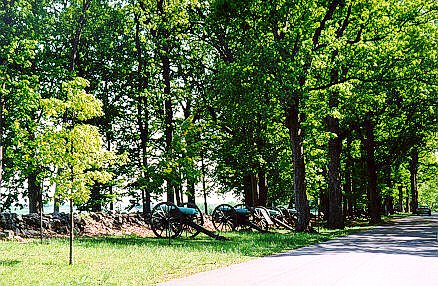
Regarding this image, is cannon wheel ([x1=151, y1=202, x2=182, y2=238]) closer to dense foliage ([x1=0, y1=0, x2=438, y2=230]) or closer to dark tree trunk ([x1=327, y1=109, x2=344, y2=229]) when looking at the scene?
dense foliage ([x1=0, y1=0, x2=438, y2=230])

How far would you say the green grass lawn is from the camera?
27.8 ft

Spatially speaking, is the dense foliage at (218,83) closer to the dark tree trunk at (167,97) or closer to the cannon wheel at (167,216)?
the dark tree trunk at (167,97)

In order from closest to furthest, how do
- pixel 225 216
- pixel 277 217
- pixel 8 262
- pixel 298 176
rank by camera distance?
1. pixel 8 262
2. pixel 298 176
3. pixel 225 216
4. pixel 277 217

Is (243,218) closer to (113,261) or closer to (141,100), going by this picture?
(141,100)

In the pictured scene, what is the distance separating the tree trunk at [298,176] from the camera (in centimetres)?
2150

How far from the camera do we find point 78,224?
20.0 meters

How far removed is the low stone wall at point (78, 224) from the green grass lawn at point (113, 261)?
2.50 metres

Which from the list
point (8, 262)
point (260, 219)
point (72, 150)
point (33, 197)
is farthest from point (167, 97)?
point (8, 262)

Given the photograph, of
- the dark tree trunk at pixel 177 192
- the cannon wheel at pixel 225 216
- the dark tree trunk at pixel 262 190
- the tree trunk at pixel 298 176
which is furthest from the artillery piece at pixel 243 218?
the dark tree trunk at pixel 262 190

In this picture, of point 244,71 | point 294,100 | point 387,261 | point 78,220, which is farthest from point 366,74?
point 78,220

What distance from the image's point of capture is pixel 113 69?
26.9 metres

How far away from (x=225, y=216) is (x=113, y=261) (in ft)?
40.6

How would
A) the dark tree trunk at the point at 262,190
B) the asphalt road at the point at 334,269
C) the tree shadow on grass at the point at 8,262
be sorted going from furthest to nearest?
the dark tree trunk at the point at 262,190, the tree shadow on grass at the point at 8,262, the asphalt road at the point at 334,269

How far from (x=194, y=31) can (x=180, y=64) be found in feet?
9.42
